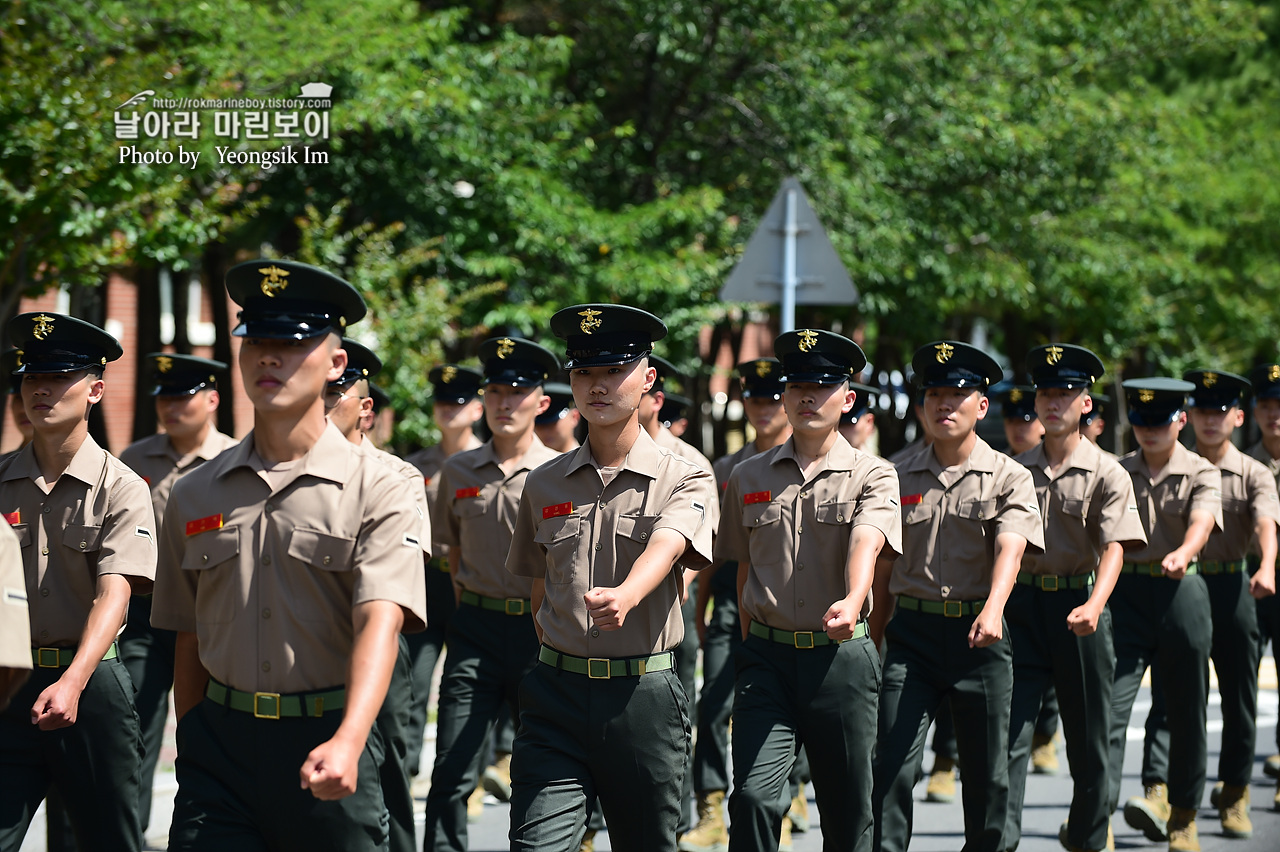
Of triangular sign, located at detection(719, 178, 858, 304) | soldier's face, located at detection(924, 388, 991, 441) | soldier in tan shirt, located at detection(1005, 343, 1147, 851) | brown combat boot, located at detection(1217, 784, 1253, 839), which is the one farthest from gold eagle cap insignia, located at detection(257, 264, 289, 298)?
brown combat boot, located at detection(1217, 784, 1253, 839)

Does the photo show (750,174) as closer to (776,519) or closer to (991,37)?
(991,37)

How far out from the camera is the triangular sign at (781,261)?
8.84 m

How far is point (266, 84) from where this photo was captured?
10.6 m

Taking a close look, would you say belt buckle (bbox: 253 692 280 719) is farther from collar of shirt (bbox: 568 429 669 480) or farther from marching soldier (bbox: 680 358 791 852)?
marching soldier (bbox: 680 358 791 852)

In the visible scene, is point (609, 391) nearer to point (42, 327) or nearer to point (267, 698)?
point (267, 698)

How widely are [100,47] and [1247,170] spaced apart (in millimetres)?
18148

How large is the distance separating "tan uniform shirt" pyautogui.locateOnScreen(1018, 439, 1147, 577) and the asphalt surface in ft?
5.03

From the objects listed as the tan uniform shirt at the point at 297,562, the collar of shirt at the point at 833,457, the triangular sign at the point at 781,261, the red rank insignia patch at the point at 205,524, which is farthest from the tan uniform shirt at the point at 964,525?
the red rank insignia patch at the point at 205,524

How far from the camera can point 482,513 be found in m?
7.07

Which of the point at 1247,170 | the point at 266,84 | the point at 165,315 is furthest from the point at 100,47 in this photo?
the point at 1247,170

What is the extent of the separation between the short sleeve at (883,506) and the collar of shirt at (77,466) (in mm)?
2911

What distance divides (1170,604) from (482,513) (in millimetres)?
3749

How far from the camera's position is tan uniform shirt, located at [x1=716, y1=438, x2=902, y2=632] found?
5484 millimetres

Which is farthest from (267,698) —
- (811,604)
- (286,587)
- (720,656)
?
(720,656)
